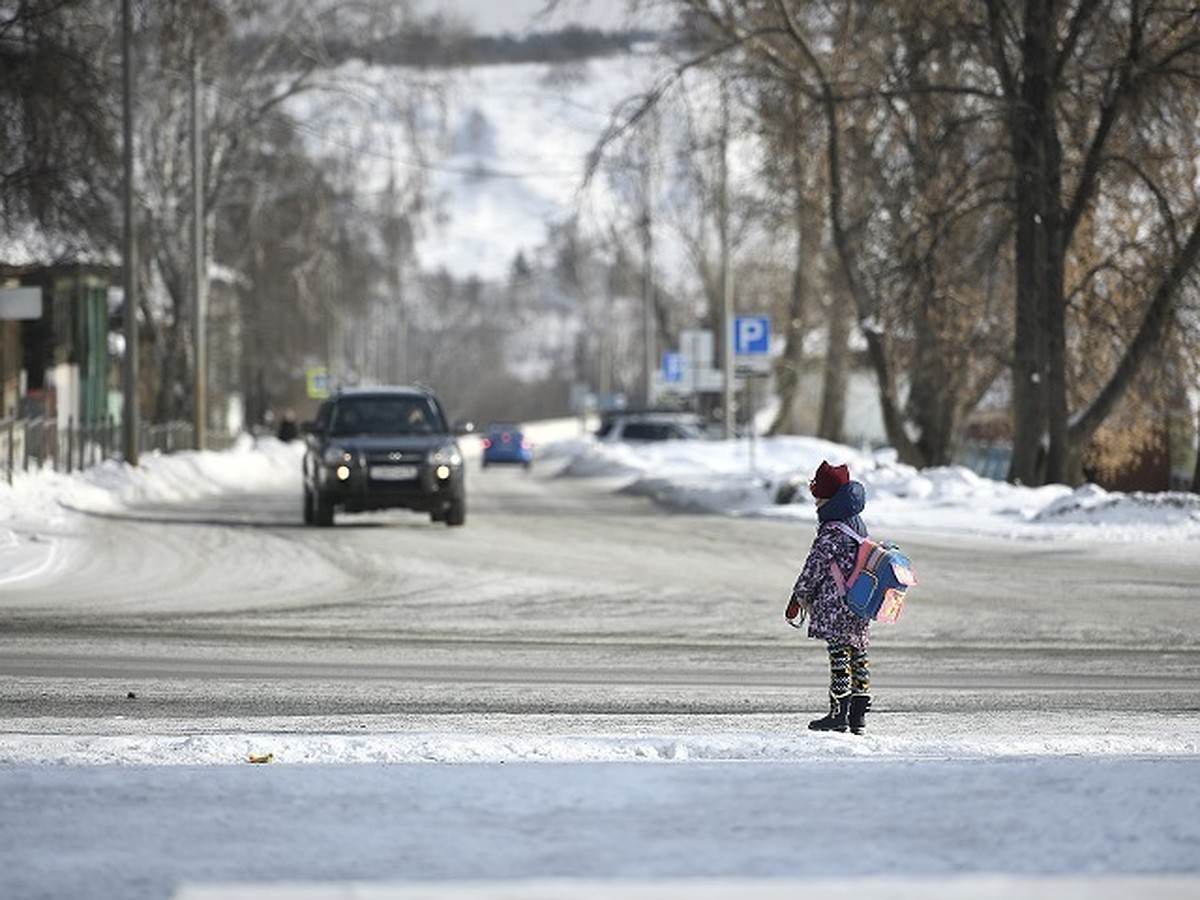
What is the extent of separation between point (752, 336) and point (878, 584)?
3545cm

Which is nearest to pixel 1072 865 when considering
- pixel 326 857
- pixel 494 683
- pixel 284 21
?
pixel 326 857

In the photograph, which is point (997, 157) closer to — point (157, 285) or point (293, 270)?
point (293, 270)

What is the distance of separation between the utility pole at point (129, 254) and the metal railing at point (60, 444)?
3.26ft

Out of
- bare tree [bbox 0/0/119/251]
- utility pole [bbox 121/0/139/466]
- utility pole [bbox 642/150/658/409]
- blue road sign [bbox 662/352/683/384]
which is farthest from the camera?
utility pole [bbox 642/150/658/409]

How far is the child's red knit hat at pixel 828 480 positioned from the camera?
12.0 m

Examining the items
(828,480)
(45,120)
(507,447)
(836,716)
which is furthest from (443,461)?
(507,447)

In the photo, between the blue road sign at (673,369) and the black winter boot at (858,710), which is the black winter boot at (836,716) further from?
the blue road sign at (673,369)

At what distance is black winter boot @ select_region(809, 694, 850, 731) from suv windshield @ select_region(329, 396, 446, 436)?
21.5 metres

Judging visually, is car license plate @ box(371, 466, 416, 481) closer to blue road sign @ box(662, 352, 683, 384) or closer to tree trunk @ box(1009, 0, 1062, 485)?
tree trunk @ box(1009, 0, 1062, 485)

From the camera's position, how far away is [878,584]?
39.0 ft

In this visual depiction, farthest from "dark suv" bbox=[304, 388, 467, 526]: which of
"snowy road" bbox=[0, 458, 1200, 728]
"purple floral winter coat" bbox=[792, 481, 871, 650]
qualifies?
"purple floral winter coat" bbox=[792, 481, 871, 650]

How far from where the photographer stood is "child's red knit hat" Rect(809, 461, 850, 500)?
11969 millimetres

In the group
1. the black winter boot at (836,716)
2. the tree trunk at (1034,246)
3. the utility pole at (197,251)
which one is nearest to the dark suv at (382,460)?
the tree trunk at (1034,246)

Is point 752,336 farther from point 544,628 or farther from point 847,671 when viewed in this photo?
point 847,671
